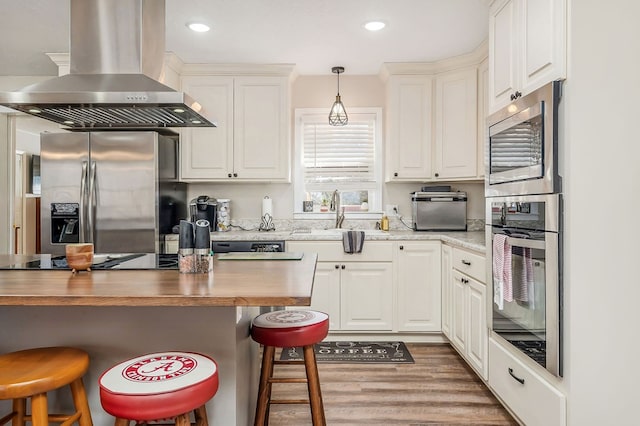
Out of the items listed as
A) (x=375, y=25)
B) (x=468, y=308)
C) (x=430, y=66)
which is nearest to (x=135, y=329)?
(x=468, y=308)

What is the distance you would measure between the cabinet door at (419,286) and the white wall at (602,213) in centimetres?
188

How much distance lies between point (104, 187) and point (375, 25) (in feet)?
7.93

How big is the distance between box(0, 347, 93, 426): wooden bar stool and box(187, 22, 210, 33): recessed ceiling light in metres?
2.38

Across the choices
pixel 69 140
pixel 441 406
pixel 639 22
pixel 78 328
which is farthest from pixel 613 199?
pixel 69 140

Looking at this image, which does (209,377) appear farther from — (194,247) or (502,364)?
(502,364)

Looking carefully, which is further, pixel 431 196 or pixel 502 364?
pixel 431 196

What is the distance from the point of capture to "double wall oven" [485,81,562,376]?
1781mm

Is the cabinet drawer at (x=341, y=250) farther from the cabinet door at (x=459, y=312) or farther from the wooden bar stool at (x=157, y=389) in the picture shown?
the wooden bar stool at (x=157, y=389)

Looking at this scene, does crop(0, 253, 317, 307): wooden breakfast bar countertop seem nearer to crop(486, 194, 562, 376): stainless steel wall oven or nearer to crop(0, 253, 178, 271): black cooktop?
crop(0, 253, 178, 271): black cooktop

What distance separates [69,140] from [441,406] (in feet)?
10.9

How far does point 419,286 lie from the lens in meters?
3.62

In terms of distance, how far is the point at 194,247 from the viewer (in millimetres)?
1700

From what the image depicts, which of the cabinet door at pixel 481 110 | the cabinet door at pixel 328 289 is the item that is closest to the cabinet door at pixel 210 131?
the cabinet door at pixel 328 289

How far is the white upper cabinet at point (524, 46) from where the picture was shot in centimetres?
180
